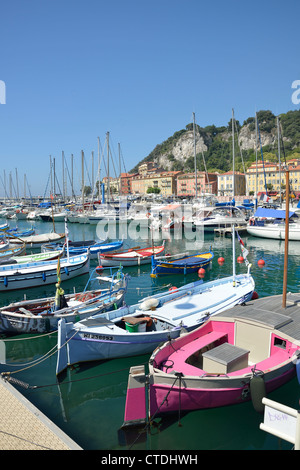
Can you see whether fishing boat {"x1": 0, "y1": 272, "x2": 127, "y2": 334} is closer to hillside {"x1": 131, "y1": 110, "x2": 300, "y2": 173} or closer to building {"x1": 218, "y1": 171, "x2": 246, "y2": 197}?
building {"x1": 218, "y1": 171, "x2": 246, "y2": 197}

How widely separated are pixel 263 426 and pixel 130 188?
173m

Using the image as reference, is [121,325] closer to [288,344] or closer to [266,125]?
[288,344]

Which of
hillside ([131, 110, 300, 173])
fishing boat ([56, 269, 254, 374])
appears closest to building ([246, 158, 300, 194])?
hillside ([131, 110, 300, 173])

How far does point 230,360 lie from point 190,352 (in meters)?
1.61

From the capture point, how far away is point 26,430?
8297 mm

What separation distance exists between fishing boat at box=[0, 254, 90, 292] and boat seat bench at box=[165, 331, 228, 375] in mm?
15695

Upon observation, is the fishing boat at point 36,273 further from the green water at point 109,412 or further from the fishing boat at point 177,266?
the green water at point 109,412

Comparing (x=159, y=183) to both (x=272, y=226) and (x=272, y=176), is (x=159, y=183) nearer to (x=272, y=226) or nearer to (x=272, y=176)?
(x=272, y=176)

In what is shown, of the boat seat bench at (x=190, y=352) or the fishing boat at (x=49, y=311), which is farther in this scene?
the fishing boat at (x=49, y=311)

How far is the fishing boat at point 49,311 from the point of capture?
15.5m

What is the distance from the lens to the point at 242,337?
39.3 ft

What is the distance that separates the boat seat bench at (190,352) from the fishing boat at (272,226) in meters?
35.4

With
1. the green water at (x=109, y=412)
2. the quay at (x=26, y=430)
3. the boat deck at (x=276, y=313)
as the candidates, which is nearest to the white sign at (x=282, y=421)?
the green water at (x=109, y=412)

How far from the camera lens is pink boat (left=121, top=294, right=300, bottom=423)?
9.57m
